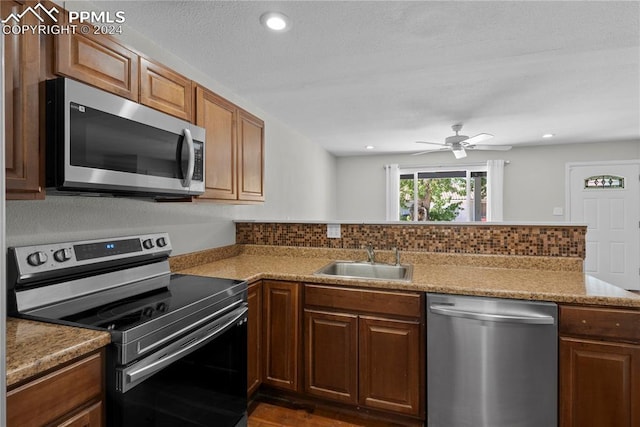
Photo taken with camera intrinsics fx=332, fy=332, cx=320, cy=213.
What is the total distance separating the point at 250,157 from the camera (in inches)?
96.1

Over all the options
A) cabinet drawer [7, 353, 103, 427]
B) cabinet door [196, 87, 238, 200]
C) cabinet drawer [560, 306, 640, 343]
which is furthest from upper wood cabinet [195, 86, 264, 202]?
cabinet drawer [560, 306, 640, 343]

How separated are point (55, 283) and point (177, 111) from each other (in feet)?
3.20

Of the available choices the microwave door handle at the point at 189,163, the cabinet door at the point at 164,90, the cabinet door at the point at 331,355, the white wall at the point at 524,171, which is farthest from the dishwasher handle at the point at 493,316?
the white wall at the point at 524,171

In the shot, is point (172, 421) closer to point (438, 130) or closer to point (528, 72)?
point (528, 72)

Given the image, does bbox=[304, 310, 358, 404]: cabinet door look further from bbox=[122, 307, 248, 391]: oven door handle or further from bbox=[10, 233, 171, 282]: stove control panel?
bbox=[10, 233, 171, 282]: stove control panel

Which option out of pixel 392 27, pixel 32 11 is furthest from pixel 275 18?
pixel 32 11

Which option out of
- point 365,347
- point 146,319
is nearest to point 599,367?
point 365,347

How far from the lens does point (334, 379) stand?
1991mm

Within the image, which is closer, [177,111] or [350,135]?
[177,111]

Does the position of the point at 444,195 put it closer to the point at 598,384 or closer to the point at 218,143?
the point at 598,384

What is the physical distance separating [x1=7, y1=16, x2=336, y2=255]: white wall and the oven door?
0.81 meters

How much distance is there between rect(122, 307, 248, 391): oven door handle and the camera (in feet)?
3.51

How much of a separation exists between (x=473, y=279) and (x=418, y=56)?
1502mm

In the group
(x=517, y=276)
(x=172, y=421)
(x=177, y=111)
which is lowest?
(x=172, y=421)
